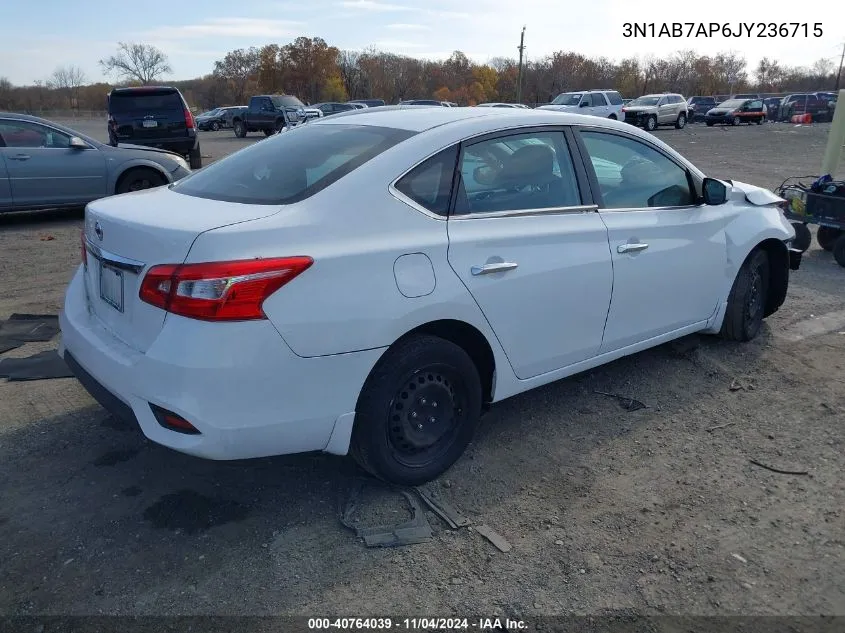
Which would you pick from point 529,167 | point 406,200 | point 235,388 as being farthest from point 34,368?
point 529,167

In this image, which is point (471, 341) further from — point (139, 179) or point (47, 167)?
point (47, 167)

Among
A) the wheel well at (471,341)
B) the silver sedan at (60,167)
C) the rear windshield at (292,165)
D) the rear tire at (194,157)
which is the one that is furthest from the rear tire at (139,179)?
the wheel well at (471,341)

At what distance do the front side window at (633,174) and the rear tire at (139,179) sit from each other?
25.4 ft

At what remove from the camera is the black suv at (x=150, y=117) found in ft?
45.9

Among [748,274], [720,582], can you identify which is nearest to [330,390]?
[720,582]

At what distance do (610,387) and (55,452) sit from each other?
3186 mm

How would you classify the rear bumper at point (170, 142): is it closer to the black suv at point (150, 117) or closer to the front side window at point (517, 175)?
the black suv at point (150, 117)

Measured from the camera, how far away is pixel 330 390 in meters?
2.82

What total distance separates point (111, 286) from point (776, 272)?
460 cm

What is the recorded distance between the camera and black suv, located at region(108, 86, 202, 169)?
14.0 metres

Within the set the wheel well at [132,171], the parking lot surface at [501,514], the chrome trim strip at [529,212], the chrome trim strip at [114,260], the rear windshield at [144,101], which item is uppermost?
the rear windshield at [144,101]

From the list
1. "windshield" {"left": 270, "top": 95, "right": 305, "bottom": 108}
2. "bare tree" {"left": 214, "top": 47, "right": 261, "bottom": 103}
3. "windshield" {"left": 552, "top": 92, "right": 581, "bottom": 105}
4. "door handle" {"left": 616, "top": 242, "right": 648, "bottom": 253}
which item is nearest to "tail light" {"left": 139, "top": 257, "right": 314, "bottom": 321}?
"door handle" {"left": 616, "top": 242, "right": 648, "bottom": 253}

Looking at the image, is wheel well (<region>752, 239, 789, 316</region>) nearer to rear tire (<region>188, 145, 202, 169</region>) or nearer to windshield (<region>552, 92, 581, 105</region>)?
rear tire (<region>188, 145, 202, 169</region>)

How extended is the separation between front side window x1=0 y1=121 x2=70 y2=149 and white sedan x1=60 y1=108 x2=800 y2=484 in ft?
23.8
